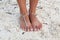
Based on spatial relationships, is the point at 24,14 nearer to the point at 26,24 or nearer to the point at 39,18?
the point at 26,24

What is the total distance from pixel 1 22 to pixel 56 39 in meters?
0.53

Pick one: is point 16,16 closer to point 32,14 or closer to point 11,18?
point 11,18

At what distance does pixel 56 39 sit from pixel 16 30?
0.35m

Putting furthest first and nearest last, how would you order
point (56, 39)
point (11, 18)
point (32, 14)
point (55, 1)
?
point (55, 1) < point (11, 18) < point (32, 14) < point (56, 39)

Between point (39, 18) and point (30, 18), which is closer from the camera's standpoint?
point (30, 18)

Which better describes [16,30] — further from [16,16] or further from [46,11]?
[46,11]

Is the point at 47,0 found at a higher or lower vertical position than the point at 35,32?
higher

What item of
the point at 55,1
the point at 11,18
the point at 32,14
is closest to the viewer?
the point at 32,14

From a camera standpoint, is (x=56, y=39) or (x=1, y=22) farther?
(x=1, y=22)

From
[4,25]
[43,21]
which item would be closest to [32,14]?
[43,21]

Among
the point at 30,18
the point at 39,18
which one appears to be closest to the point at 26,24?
the point at 30,18

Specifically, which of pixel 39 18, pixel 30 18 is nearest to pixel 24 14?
pixel 30 18

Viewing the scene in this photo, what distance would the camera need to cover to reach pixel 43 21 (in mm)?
1664

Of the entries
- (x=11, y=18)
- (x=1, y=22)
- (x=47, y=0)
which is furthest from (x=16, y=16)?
(x=47, y=0)
